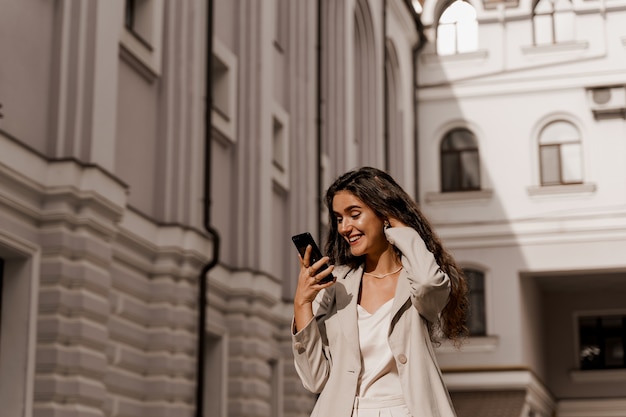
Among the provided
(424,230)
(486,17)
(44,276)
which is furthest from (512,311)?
(424,230)

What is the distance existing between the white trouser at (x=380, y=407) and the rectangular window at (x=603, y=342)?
28558 millimetres

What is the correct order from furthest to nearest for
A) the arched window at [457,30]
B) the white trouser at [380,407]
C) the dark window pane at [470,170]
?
the arched window at [457,30] → the dark window pane at [470,170] → the white trouser at [380,407]

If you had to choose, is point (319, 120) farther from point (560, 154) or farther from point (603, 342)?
point (603, 342)

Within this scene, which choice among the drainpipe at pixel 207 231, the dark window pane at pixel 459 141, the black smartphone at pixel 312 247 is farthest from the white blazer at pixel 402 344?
the dark window pane at pixel 459 141

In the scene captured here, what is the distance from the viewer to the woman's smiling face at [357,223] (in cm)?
395

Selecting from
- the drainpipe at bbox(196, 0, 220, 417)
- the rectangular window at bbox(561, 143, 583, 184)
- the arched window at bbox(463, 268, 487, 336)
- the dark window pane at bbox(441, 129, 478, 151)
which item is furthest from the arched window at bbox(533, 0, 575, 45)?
the drainpipe at bbox(196, 0, 220, 417)

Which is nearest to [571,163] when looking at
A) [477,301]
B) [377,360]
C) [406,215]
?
[477,301]

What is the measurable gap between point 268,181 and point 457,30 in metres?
13.8

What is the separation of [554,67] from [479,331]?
6.52 m

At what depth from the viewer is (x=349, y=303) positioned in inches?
156

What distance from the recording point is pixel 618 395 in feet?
101

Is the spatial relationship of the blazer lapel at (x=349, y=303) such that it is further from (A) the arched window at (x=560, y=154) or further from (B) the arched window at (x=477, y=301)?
(A) the arched window at (x=560, y=154)

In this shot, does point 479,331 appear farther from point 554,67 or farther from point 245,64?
point 245,64

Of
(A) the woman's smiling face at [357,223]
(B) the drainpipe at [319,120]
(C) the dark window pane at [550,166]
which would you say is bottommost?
(A) the woman's smiling face at [357,223]
